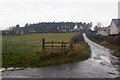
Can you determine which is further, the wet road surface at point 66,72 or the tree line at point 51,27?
the tree line at point 51,27

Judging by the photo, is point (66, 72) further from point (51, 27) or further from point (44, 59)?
point (51, 27)

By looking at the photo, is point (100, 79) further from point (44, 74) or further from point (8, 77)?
point (8, 77)

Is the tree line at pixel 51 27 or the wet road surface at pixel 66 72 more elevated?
the tree line at pixel 51 27

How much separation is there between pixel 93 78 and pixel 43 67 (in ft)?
15.0

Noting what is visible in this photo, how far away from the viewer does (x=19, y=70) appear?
14945 millimetres

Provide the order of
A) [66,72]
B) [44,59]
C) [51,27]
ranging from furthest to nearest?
[51,27]
[44,59]
[66,72]

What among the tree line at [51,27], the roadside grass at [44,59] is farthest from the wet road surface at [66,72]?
the tree line at [51,27]

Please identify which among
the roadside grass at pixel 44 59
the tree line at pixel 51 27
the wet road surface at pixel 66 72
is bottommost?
the wet road surface at pixel 66 72

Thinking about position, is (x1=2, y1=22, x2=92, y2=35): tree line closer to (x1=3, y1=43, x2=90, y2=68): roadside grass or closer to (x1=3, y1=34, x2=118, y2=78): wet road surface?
(x1=3, y1=43, x2=90, y2=68): roadside grass

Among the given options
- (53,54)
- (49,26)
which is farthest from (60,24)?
(53,54)

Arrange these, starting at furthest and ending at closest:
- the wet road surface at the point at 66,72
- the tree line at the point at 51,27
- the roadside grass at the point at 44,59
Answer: the tree line at the point at 51,27 < the roadside grass at the point at 44,59 < the wet road surface at the point at 66,72

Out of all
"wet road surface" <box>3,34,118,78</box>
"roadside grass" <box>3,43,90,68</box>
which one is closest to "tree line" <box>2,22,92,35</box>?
"roadside grass" <box>3,43,90,68</box>

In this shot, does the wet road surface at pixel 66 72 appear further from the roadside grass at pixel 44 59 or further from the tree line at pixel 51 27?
the tree line at pixel 51 27

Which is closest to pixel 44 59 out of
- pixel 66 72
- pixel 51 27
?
pixel 66 72
